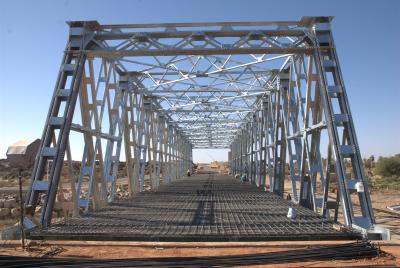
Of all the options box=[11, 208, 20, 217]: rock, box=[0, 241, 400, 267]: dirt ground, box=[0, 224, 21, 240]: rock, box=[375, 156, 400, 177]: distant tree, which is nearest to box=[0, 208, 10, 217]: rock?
box=[11, 208, 20, 217]: rock

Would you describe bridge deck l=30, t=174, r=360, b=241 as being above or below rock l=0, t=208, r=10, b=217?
above

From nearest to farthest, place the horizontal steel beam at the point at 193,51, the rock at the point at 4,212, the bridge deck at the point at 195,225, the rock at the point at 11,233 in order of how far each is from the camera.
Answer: the rock at the point at 11,233 → the bridge deck at the point at 195,225 → the horizontal steel beam at the point at 193,51 → the rock at the point at 4,212

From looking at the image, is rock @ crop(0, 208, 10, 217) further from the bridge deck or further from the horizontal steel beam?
the horizontal steel beam

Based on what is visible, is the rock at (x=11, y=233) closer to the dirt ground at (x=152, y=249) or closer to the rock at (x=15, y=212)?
the dirt ground at (x=152, y=249)

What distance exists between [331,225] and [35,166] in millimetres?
7394

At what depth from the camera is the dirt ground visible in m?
6.98

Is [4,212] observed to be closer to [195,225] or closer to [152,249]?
[195,225]

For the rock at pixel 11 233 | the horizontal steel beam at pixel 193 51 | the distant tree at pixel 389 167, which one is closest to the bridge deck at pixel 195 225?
the rock at pixel 11 233

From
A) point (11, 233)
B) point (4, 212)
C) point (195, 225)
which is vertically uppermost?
point (11, 233)

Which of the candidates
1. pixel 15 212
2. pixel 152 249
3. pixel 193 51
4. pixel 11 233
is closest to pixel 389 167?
pixel 15 212

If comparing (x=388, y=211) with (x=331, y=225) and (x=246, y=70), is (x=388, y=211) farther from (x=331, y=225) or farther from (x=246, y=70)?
(x=331, y=225)

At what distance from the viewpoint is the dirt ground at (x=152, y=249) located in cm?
698

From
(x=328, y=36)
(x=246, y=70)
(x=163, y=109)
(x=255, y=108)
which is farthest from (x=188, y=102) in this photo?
(x=328, y=36)

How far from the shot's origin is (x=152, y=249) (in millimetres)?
7434
